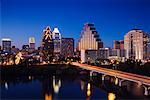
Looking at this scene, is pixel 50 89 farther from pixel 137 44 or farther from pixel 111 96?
pixel 137 44

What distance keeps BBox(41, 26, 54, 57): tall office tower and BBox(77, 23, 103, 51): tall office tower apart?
8.75 ft

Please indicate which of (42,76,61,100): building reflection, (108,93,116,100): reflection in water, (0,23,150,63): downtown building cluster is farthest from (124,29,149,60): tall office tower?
(108,93,116,100): reflection in water

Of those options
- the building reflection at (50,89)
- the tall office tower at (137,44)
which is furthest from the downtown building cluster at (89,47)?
the building reflection at (50,89)

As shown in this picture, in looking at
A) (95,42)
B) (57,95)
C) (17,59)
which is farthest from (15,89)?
(95,42)

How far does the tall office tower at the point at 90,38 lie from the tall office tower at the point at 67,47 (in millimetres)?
1470

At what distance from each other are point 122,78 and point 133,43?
12188 mm

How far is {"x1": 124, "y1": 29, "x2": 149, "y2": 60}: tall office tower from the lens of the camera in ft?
62.5

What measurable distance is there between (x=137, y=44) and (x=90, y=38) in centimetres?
465

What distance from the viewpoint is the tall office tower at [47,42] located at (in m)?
21.7

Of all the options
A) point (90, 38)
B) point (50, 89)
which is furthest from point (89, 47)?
point (50, 89)

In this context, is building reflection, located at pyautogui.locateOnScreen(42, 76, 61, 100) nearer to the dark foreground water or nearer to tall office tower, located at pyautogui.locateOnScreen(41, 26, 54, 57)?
the dark foreground water

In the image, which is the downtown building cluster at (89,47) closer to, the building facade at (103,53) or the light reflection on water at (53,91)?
the building facade at (103,53)

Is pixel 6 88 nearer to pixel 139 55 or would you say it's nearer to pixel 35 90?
pixel 35 90

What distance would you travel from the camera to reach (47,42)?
22469mm
